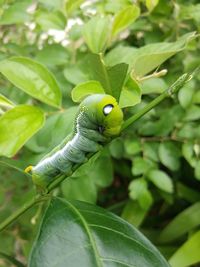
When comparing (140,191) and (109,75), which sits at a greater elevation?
(109,75)

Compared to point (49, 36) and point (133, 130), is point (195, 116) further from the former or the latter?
point (49, 36)

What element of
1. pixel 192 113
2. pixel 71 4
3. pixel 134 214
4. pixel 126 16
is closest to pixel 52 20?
pixel 71 4

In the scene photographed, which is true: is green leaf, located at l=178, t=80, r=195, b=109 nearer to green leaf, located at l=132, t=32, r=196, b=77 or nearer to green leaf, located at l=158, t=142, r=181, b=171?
green leaf, located at l=158, t=142, r=181, b=171

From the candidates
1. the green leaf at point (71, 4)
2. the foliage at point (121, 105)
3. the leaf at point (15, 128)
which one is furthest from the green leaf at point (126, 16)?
the leaf at point (15, 128)

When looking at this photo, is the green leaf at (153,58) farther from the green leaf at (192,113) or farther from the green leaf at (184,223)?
the green leaf at (184,223)

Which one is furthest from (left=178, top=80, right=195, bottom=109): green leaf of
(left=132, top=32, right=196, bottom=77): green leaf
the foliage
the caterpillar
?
the caterpillar

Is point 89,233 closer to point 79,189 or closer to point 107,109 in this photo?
point 107,109
